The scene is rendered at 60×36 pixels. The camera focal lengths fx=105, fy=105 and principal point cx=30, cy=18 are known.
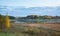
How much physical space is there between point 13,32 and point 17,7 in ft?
0.95

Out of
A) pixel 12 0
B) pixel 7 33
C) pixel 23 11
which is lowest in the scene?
pixel 7 33

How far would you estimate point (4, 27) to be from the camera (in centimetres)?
117

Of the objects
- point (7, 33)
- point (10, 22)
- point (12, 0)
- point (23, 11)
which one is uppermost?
point (12, 0)

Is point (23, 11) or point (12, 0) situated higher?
point (12, 0)

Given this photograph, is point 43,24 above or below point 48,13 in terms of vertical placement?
below

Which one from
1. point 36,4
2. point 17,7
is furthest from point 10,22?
point 36,4

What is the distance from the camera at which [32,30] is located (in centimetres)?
114

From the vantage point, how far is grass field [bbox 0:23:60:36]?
1128 mm

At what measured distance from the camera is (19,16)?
1193mm

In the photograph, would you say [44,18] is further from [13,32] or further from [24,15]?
[13,32]

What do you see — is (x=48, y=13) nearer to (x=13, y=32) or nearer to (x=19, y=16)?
(x=19, y=16)

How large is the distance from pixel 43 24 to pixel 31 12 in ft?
0.63

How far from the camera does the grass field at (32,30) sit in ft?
3.70

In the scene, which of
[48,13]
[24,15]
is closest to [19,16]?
[24,15]
